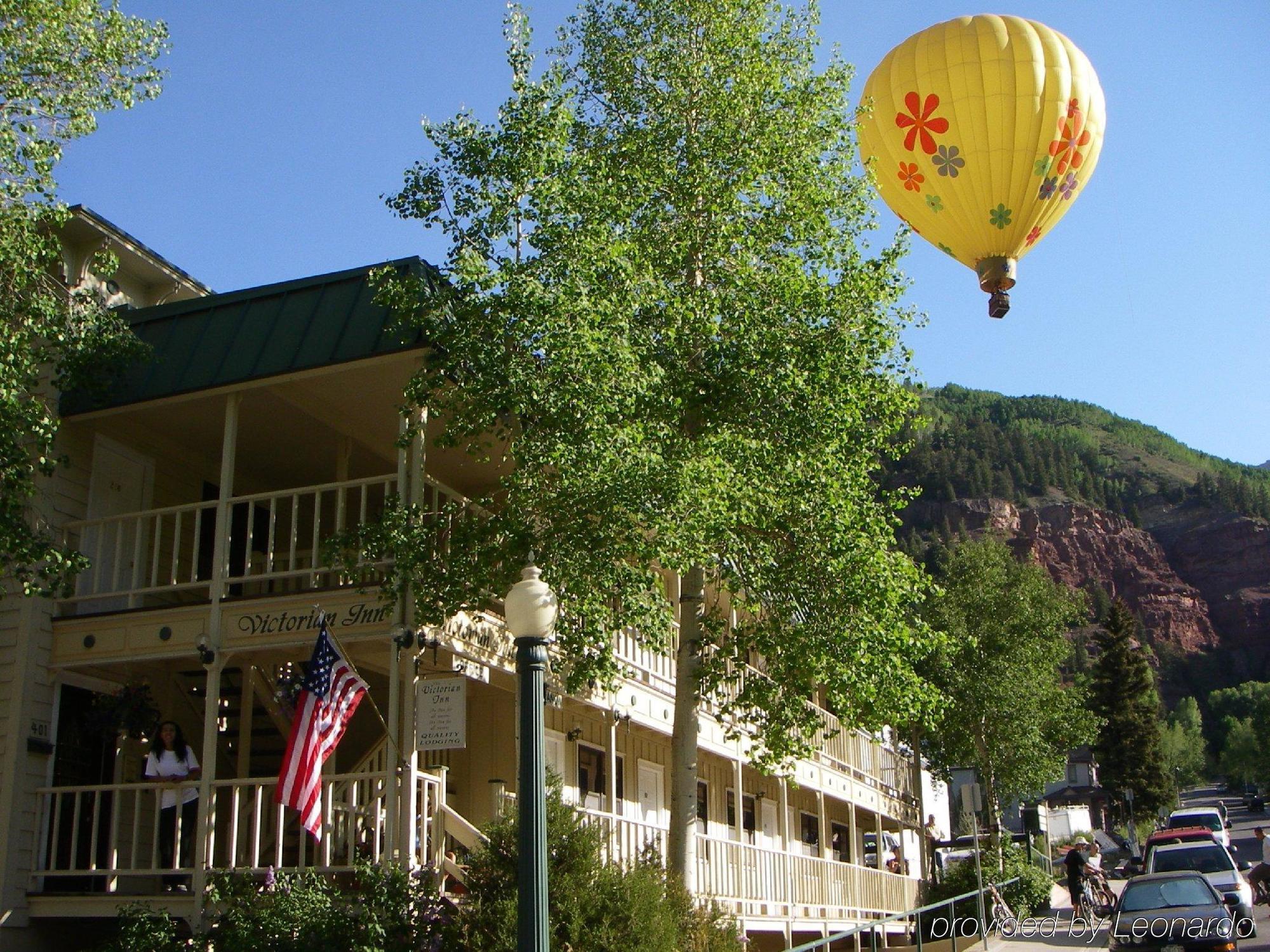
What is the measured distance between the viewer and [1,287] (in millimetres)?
14461

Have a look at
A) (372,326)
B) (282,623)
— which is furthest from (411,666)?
(372,326)

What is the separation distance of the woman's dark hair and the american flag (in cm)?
226

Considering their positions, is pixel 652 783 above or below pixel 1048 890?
above

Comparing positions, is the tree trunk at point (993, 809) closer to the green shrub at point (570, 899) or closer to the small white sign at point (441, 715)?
the small white sign at point (441, 715)

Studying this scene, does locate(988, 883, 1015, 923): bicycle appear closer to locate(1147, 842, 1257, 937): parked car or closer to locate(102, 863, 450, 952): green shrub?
locate(1147, 842, 1257, 937): parked car

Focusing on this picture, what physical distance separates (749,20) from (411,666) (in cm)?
1024

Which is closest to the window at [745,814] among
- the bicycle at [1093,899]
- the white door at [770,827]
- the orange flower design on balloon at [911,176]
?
the white door at [770,827]

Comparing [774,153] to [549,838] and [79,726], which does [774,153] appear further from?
[79,726]

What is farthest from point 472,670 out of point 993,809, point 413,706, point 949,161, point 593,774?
point 993,809

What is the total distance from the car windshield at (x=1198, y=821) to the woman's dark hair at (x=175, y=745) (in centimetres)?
4267

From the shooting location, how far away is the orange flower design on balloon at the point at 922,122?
18094mm

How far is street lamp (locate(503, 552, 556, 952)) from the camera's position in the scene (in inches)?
314

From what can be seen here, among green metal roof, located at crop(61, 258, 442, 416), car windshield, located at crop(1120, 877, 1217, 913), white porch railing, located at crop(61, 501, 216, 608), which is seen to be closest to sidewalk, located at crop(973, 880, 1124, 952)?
car windshield, located at crop(1120, 877, 1217, 913)

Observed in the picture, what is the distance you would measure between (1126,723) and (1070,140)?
284 ft
